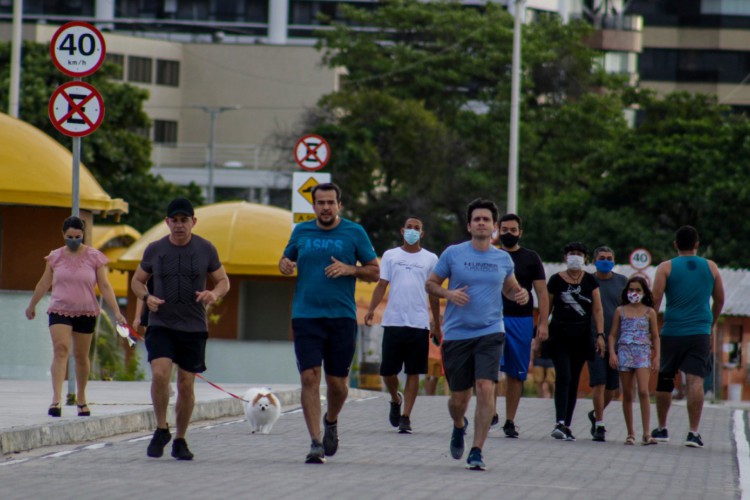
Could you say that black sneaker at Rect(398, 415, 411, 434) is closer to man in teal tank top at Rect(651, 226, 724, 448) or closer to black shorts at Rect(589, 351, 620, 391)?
black shorts at Rect(589, 351, 620, 391)

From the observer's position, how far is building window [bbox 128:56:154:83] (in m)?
81.5

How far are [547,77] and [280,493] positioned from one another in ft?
193

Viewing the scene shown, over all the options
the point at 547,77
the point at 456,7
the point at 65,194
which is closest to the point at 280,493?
the point at 65,194

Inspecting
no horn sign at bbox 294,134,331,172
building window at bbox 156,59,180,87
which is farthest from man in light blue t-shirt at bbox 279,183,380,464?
building window at bbox 156,59,180,87

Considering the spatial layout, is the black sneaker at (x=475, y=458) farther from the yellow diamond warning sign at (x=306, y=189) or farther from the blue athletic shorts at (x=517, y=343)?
the yellow diamond warning sign at (x=306, y=189)

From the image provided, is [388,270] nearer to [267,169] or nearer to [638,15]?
[267,169]

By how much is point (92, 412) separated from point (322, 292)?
4296 millimetres

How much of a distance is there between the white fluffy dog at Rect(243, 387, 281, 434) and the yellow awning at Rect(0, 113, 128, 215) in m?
7.64

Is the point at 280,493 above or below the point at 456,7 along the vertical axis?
below

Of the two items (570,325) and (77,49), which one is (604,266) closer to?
(570,325)

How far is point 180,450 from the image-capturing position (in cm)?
1175

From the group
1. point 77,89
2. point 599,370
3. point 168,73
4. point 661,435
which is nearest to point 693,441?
point 661,435

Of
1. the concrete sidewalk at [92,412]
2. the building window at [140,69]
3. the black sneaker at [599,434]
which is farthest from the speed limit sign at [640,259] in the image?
the building window at [140,69]

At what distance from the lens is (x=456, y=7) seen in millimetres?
72438
